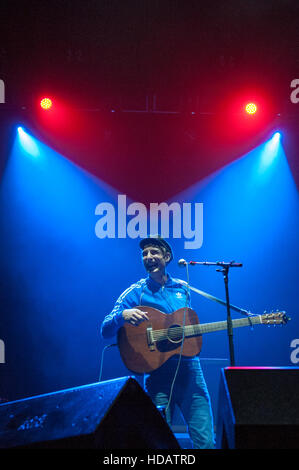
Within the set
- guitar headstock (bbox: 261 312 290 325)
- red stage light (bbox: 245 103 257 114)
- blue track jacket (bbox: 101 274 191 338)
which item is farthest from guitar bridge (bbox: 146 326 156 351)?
red stage light (bbox: 245 103 257 114)

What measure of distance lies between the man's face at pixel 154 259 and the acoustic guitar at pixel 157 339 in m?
0.60

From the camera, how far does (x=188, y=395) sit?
4.10 m

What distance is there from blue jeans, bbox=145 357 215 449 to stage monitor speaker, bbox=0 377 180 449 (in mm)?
2549

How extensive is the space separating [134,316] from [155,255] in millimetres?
872

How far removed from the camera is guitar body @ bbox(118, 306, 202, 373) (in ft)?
14.0

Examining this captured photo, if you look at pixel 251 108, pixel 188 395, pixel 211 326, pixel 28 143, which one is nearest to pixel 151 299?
pixel 211 326

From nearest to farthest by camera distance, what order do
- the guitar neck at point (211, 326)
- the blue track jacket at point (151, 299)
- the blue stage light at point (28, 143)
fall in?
the guitar neck at point (211, 326), the blue track jacket at point (151, 299), the blue stage light at point (28, 143)

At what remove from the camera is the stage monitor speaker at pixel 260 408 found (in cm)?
143

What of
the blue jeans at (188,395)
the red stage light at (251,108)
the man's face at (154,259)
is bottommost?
the blue jeans at (188,395)

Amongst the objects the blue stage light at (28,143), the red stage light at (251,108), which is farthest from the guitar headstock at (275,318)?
the blue stage light at (28,143)

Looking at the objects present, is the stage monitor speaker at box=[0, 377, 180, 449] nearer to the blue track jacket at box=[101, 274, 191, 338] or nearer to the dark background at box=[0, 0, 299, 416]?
the blue track jacket at box=[101, 274, 191, 338]

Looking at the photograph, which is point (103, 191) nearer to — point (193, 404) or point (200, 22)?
point (200, 22)

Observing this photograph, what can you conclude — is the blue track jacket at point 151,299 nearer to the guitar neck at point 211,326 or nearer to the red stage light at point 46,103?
the guitar neck at point 211,326
